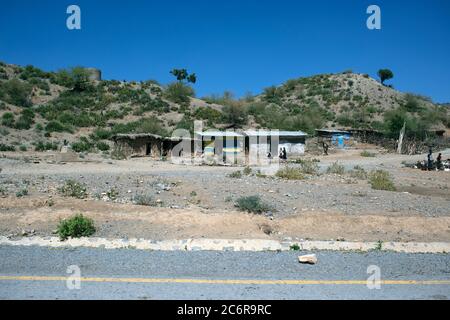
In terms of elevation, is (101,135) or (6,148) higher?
(101,135)

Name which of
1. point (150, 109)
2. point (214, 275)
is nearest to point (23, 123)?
point (150, 109)

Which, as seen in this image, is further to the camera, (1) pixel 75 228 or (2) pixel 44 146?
(2) pixel 44 146

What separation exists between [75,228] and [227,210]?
4398 mm

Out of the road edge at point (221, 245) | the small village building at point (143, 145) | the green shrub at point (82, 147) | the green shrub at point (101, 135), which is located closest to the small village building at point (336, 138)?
the small village building at point (143, 145)

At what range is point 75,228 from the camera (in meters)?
7.70

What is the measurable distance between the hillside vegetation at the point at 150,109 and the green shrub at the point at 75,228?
79.2 ft

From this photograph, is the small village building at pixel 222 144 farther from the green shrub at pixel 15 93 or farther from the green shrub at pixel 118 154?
the green shrub at pixel 15 93

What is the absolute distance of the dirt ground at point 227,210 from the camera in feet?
28.4

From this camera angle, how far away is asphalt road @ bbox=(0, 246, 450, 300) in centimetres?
482

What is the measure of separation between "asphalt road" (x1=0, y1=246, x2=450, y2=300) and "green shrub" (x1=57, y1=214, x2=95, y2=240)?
2.54ft

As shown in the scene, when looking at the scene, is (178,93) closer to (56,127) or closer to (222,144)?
(56,127)

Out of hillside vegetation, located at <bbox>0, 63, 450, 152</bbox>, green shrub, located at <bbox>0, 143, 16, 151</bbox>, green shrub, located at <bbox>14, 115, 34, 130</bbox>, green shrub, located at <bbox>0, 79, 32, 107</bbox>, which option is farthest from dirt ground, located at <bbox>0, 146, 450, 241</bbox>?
green shrub, located at <bbox>0, 79, 32, 107</bbox>

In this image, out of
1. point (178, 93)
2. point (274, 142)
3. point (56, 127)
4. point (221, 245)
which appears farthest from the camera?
point (178, 93)
